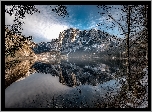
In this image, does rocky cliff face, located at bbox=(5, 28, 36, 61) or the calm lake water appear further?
the calm lake water

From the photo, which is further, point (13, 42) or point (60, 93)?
point (60, 93)

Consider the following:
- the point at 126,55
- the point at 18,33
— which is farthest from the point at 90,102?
the point at 18,33

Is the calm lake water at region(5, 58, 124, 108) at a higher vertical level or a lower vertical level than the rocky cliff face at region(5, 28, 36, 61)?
lower

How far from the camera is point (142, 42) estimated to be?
28.6 feet

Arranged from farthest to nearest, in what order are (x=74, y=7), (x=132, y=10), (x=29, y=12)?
(x=132, y=10) < (x=29, y=12) < (x=74, y=7)

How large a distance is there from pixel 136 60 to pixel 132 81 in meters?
1.51

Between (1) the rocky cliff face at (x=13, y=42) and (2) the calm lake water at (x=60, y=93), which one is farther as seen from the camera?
(2) the calm lake water at (x=60, y=93)

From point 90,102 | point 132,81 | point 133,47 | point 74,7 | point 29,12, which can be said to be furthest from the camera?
point 90,102

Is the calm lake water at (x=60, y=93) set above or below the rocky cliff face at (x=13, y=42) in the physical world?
below

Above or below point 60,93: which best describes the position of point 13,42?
above
